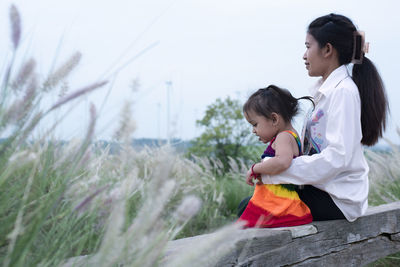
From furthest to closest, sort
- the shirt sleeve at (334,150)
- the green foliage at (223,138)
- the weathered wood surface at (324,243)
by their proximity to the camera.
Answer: the green foliage at (223,138) < the shirt sleeve at (334,150) < the weathered wood surface at (324,243)

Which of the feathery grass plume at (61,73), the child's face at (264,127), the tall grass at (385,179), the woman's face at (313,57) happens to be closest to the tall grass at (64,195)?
the feathery grass plume at (61,73)

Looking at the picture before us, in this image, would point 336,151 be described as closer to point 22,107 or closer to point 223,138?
point 22,107

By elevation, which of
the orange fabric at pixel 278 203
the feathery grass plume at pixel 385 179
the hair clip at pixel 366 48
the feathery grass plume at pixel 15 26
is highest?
the feathery grass plume at pixel 15 26

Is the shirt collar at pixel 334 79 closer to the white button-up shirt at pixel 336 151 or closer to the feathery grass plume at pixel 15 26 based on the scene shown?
the white button-up shirt at pixel 336 151

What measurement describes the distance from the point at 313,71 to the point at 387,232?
1.05m

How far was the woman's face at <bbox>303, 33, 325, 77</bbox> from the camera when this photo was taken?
2.10 m

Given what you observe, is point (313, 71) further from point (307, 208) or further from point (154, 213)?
point (154, 213)

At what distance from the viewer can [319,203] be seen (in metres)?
2.00

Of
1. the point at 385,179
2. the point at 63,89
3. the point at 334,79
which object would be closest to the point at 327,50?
the point at 334,79

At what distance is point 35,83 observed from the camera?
0.88 m

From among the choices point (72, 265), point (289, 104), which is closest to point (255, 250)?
point (289, 104)

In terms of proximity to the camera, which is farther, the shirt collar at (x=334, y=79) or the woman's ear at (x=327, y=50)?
the woman's ear at (x=327, y=50)

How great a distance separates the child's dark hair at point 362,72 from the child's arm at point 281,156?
1.39ft

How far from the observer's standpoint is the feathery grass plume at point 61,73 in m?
0.89
